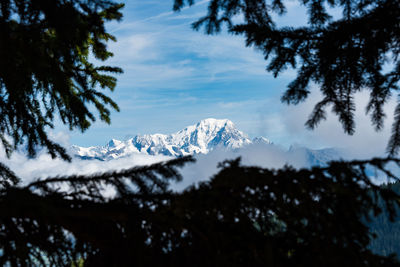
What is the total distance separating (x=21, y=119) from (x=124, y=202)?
9.43 ft

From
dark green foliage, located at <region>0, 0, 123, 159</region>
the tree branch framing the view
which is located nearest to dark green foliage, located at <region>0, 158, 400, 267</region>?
the tree branch framing the view

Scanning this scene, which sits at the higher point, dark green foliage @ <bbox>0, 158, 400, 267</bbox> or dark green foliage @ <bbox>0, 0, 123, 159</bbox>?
dark green foliage @ <bbox>0, 0, 123, 159</bbox>

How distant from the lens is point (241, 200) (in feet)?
4.63

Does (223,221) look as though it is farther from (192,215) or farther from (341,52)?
(341,52)

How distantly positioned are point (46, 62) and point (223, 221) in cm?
230

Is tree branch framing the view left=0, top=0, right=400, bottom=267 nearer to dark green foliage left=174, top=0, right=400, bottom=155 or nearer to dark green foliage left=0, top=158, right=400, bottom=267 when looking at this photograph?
dark green foliage left=0, top=158, right=400, bottom=267

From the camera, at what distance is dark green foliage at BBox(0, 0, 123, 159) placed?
7.47 feet

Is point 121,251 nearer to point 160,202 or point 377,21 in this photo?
point 160,202

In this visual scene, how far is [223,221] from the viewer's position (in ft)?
4.83

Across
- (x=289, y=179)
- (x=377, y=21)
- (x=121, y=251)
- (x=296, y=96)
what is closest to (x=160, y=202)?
(x=121, y=251)

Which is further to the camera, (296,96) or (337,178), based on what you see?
(296,96)

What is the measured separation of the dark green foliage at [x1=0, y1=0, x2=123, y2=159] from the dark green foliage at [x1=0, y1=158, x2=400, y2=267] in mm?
1227

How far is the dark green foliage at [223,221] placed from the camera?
136 cm

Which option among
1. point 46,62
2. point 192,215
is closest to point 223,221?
point 192,215
